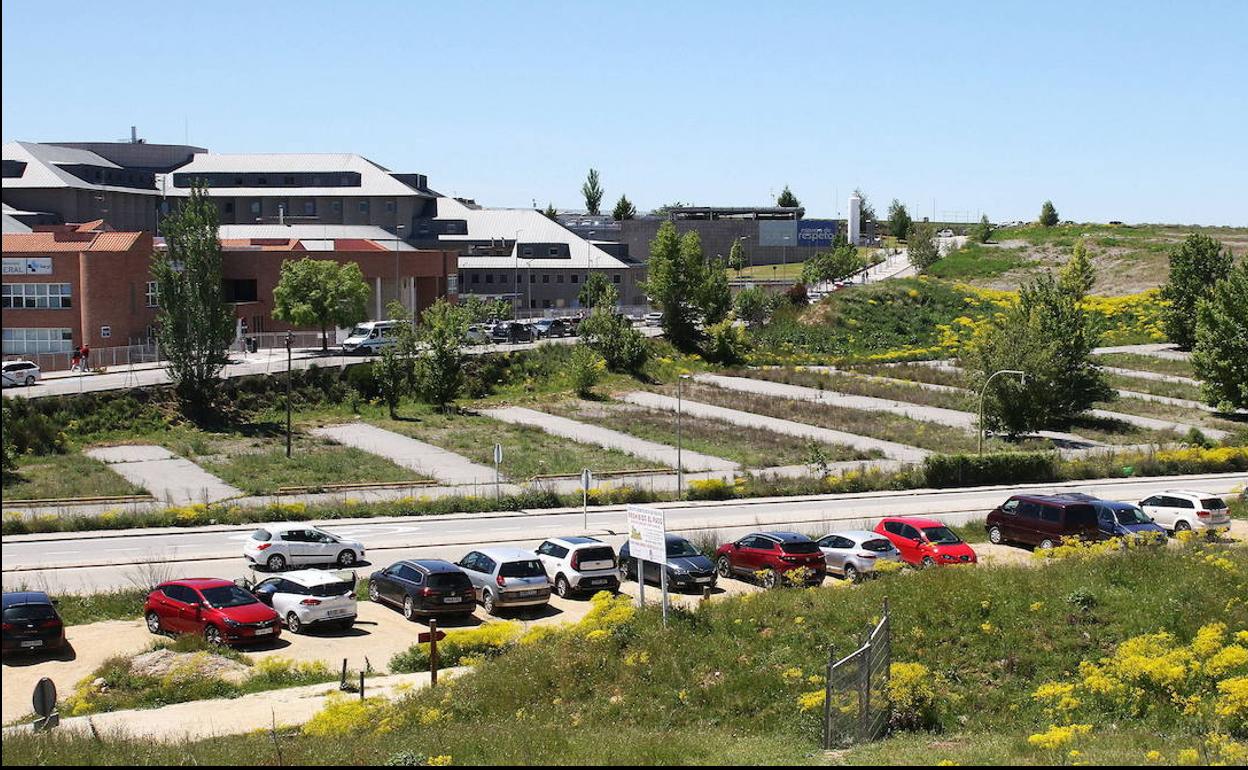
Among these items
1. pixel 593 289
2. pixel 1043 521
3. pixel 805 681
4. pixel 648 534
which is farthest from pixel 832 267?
pixel 805 681

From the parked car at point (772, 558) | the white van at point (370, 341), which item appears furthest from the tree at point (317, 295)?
the parked car at point (772, 558)

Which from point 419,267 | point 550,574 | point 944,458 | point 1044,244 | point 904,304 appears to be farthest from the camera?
point 1044,244

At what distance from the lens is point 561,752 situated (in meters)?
14.6

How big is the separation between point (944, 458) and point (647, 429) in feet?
51.5

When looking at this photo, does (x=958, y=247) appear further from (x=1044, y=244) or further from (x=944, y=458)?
(x=944, y=458)

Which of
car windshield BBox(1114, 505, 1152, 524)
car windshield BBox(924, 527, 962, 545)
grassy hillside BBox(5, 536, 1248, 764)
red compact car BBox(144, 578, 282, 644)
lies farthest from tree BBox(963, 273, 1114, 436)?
red compact car BBox(144, 578, 282, 644)

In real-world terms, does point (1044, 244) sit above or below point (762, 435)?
above

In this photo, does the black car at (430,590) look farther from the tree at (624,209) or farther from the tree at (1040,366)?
the tree at (624,209)

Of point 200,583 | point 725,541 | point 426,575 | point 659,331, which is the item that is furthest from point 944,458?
point 659,331

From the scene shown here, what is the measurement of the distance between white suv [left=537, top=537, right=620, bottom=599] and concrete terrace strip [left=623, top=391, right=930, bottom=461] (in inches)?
919

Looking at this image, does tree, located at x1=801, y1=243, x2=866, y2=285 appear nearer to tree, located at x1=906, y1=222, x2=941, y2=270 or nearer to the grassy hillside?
tree, located at x1=906, y1=222, x2=941, y2=270

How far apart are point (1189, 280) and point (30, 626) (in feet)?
267

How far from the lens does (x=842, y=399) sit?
68938 mm

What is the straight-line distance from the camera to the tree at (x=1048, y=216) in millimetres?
162000
